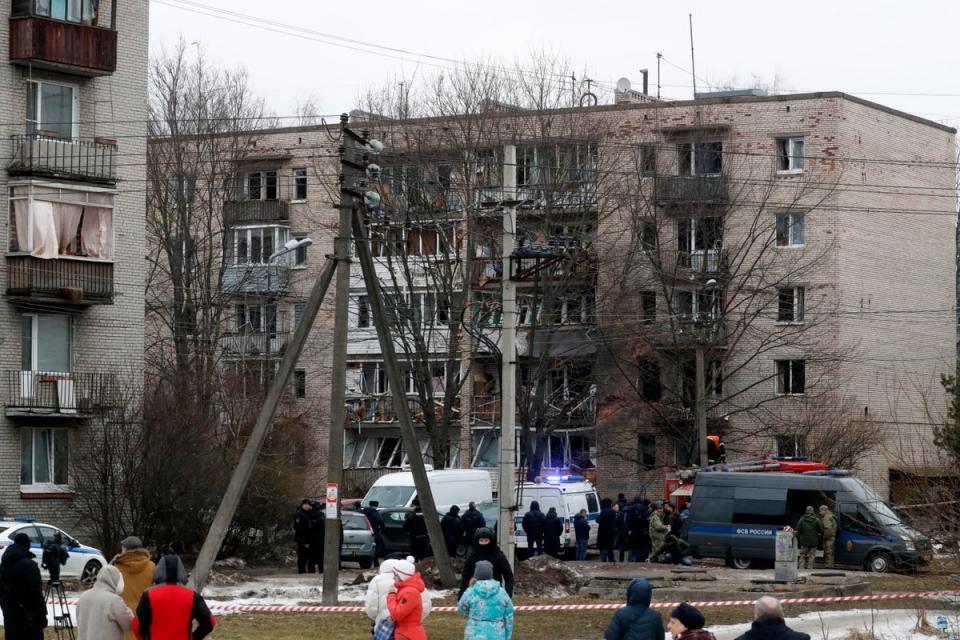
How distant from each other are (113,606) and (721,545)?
77.0 feet

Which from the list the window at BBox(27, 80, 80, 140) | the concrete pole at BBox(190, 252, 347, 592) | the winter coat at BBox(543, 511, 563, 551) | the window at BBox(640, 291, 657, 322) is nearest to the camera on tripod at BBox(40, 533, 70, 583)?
the concrete pole at BBox(190, 252, 347, 592)

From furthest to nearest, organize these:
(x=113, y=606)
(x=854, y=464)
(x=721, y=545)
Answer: (x=854, y=464) → (x=721, y=545) → (x=113, y=606)

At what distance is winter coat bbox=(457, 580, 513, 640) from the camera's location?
1423 centimetres

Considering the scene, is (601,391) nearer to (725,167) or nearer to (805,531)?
(725,167)

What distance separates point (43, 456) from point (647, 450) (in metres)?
25.2

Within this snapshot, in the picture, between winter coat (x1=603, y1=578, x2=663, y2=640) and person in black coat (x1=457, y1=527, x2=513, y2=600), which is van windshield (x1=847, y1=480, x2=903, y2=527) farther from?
winter coat (x1=603, y1=578, x2=663, y2=640)

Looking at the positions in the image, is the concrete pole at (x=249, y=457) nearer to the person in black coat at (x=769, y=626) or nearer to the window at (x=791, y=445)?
the person in black coat at (x=769, y=626)

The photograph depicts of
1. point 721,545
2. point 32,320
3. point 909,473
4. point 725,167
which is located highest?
point 725,167

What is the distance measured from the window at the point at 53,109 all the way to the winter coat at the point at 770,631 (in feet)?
101

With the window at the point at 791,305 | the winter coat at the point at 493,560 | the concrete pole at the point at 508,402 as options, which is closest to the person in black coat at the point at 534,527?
the concrete pole at the point at 508,402

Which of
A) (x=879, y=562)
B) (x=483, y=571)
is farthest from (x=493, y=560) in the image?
(x=879, y=562)

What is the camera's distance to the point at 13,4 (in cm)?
3847

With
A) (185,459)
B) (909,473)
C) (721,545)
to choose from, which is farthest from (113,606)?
(721,545)

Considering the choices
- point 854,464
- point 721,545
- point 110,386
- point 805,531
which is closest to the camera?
point 805,531
